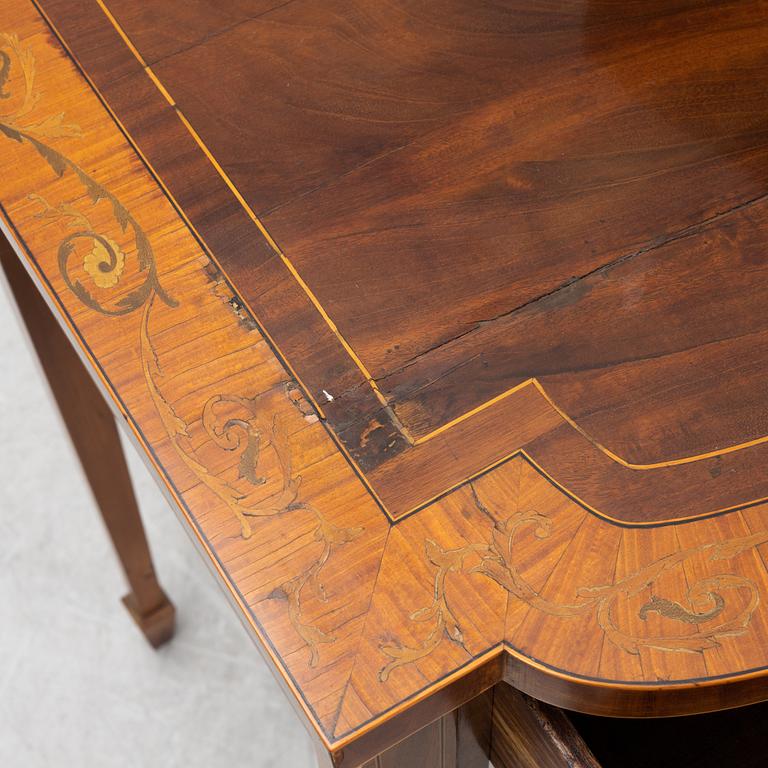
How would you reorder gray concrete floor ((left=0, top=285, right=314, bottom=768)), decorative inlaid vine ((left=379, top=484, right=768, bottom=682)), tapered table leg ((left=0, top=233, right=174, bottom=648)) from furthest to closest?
gray concrete floor ((left=0, top=285, right=314, bottom=768))
tapered table leg ((left=0, top=233, right=174, bottom=648))
decorative inlaid vine ((left=379, top=484, right=768, bottom=682))

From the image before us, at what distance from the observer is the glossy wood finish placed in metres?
0.49

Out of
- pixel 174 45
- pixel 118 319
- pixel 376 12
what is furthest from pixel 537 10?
pixel 118 319

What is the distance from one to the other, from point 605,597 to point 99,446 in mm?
620

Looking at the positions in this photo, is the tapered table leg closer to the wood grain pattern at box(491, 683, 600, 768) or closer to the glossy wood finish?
the glossy wood finish

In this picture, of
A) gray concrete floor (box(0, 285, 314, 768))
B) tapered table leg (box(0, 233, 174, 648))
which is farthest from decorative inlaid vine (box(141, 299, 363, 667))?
gray concrete floor (box(0, 285, 314, 768))

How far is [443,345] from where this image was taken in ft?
1.88

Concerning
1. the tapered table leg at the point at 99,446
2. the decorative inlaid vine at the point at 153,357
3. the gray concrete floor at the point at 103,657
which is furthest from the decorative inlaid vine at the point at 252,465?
the gray concrete floor at the point at 103,657

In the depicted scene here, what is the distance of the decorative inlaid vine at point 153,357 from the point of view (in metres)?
0.52

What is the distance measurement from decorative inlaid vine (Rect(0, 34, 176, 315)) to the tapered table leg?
6.0 inches

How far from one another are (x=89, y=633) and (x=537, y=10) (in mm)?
841

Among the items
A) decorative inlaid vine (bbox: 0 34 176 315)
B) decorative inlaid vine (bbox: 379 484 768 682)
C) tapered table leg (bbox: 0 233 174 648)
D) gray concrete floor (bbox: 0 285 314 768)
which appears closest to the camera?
decorative inlaid vine (bbox: 379 484 768 682)

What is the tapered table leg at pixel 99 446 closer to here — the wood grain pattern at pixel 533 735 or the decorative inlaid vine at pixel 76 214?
the decorative inlaid vine at pixel 76 214

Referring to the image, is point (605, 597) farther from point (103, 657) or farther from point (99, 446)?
point (103, 657)

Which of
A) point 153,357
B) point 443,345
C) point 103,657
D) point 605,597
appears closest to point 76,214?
point 153,357
